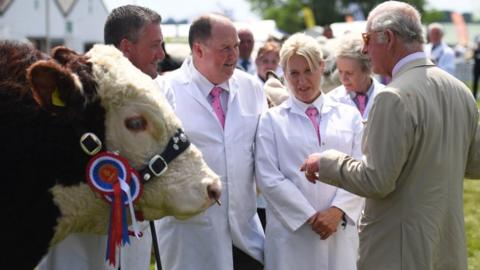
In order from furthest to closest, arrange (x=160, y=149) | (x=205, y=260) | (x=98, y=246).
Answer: (x=205, y=260)
(x=98, y=246)
(x=160, y=149)

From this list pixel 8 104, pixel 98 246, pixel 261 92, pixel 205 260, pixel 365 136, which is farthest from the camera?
pixel 261 92

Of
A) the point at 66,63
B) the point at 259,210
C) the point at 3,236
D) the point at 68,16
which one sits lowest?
the point at 68,16

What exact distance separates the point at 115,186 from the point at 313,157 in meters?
1.44

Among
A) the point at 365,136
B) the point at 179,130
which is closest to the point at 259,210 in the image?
the point at 365,136

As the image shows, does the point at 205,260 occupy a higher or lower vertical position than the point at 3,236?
lower

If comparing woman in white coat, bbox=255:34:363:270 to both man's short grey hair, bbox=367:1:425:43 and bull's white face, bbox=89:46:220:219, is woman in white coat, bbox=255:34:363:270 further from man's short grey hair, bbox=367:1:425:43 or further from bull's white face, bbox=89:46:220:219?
bull's white face, bbox=89:46:220:219

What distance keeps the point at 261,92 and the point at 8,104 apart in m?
2.44

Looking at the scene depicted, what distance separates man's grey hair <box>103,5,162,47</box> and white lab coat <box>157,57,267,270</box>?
0.61 metres

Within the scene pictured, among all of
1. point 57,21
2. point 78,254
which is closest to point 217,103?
point 78,254

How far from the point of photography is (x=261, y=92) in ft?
17.9

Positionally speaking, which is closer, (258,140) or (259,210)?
(258,140)

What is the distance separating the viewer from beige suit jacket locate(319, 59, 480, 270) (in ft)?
13.8

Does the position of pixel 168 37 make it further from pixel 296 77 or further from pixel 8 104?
pixel 8 104

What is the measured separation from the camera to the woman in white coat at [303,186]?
16.7ft
